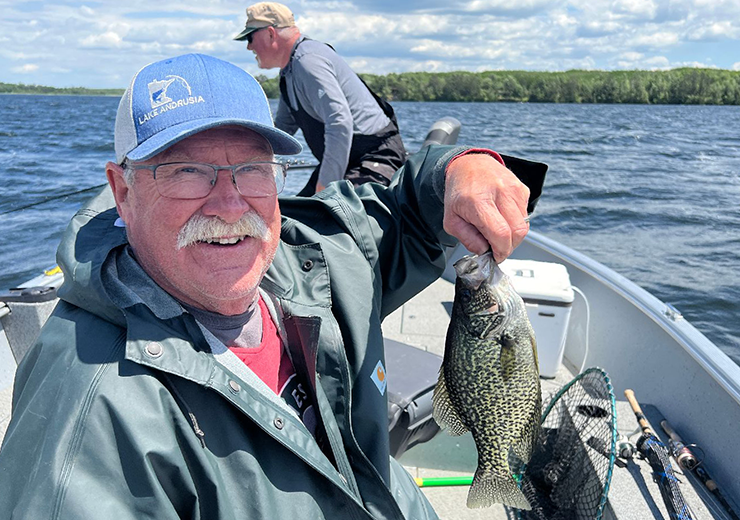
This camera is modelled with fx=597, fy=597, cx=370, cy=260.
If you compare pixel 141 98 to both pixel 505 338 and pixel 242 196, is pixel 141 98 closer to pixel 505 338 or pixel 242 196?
pixel 242 196

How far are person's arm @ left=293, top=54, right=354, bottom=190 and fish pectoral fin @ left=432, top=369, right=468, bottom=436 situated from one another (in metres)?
2.52

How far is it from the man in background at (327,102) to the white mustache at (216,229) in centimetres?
262

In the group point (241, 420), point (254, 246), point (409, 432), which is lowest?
point (409, 432)

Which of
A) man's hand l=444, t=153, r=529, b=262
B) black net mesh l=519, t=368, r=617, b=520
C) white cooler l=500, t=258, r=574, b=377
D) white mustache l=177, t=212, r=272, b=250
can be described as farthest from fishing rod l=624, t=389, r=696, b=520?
white mustache l=177, t=212, r=272, b=250

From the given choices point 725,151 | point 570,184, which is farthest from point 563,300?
point 725,151

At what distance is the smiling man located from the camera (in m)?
1.27

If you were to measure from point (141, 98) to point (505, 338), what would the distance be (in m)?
1.30

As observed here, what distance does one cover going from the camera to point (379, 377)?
197cm

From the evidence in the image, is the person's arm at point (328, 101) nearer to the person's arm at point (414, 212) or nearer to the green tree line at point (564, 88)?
the person's arm at point (414, 212)

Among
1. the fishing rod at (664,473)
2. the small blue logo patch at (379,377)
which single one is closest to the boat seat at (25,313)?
the small blue logo patch at (379,377)

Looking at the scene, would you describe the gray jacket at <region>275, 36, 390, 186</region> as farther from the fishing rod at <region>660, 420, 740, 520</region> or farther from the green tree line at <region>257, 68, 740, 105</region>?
the green tree line at <region>257, 68, 740, 105</region>

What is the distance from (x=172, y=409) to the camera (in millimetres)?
1372

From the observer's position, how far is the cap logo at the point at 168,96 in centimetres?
160

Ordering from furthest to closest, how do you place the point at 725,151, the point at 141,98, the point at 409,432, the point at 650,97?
the point at 650,97
the point at 725,151
the point at 409,432
the point at 141,98
